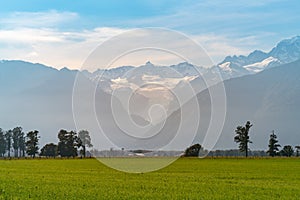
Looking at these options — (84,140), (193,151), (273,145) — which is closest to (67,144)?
(84,140)

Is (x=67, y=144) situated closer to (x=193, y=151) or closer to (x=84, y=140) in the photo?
(x=84, y=140)

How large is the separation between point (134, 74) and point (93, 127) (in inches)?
348

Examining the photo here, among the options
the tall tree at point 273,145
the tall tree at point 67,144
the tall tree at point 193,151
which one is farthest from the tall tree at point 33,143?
the tall tree at point 273,145

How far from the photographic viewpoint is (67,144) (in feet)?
606

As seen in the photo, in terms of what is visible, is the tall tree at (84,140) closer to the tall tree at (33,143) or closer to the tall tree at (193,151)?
the tall tree at (33,143)

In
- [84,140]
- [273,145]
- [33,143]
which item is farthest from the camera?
[33,143]

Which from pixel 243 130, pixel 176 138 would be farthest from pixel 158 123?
pixel 243 130

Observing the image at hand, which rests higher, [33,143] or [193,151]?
[33,143]

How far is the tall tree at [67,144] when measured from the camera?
184 metres

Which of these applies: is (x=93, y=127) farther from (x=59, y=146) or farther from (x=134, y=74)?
(x=59, y=146)

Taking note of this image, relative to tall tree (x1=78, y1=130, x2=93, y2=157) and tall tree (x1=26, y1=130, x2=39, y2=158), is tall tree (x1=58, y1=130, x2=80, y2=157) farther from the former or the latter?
tall tree (x1=26, y1=130, x2=39, y2=158)

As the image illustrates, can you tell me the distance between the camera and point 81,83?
219 feet

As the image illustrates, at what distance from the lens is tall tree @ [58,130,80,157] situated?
18425cm

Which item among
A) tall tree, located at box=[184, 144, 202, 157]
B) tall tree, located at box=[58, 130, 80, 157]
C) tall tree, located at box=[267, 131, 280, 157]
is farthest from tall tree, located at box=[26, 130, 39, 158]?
tall tree, located at box=[267, 131, 280, 157]
